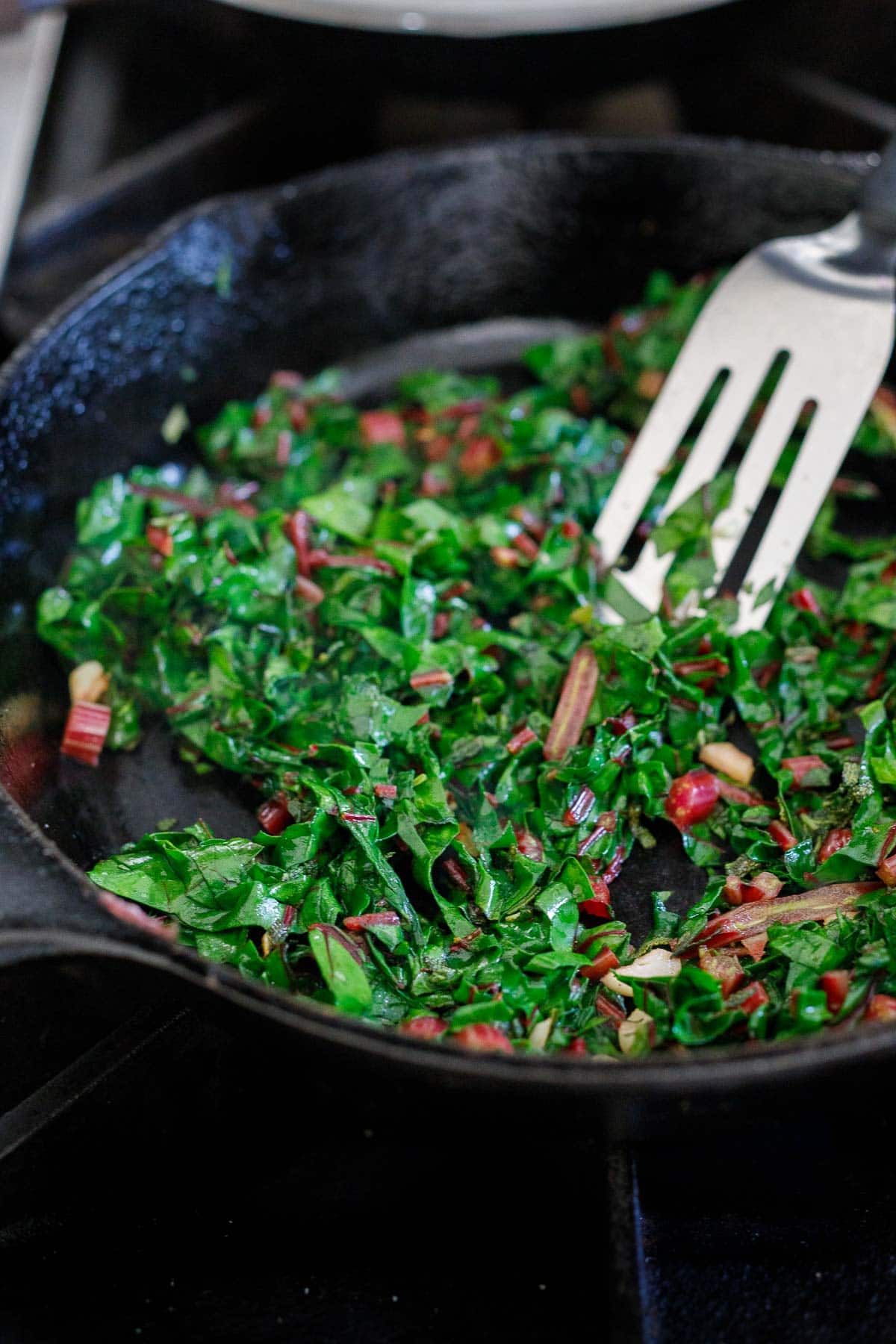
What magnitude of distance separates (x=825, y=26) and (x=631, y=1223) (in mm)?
2681

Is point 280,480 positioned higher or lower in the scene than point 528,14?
lower

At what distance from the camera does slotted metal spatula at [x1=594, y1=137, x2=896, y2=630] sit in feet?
5.76

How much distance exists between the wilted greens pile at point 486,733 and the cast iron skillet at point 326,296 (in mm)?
72

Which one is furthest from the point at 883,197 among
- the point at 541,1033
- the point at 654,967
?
the point at 541,1033

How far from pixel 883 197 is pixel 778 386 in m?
0.32

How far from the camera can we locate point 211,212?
6.64 ft

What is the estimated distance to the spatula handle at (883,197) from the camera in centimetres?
175

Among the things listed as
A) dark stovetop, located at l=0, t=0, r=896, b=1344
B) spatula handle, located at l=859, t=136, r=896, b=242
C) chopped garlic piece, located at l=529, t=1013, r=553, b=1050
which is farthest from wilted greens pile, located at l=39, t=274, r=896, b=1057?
spatula handle, located at l=859, t=136, r=896, b=242

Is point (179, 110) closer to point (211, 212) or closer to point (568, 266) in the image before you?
point (211, 212)

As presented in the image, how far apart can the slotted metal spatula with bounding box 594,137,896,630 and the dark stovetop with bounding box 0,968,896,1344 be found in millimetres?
798

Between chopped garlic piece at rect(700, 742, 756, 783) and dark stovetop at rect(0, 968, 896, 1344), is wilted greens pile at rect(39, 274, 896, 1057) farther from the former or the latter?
dark stovetop at rect(0, 968, 896, 1344)

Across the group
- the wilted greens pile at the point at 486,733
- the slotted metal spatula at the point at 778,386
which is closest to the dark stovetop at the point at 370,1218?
the wilted greens pile at the point at 486,733

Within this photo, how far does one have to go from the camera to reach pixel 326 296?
2.25 m

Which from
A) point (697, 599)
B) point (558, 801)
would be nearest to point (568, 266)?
point (697, 599)
